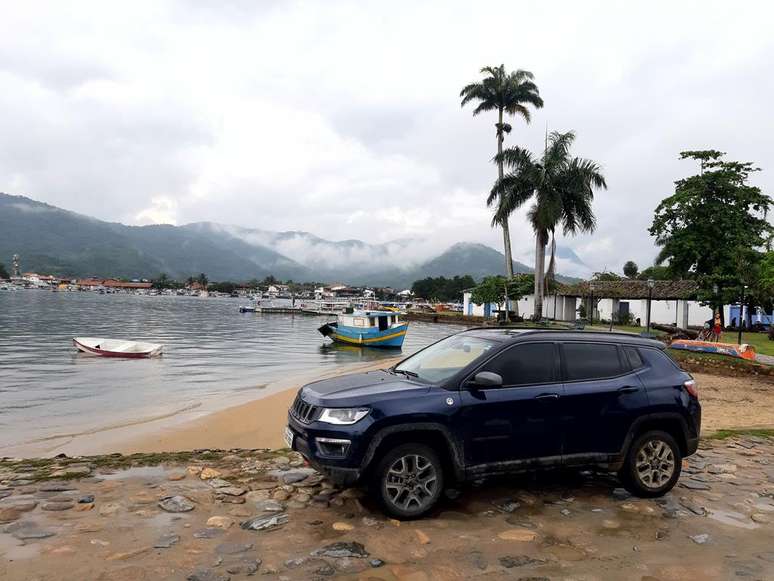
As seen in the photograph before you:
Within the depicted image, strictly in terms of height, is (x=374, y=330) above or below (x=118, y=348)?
above

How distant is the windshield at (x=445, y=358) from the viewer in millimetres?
5840

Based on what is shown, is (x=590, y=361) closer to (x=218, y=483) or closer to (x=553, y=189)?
(x=218, y=483)

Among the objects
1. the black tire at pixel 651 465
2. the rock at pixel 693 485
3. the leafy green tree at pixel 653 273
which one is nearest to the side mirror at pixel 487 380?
the black tire at pixel 651 465

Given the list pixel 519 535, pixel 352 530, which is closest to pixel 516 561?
pixel 519 535

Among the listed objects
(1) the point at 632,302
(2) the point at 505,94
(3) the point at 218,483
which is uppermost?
(2) the point at 505,94

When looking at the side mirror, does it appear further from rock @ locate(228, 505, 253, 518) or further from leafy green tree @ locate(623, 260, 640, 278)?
leafy green tree @ locate(623, 260, 640, 278)

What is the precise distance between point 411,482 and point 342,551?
0.99 meters

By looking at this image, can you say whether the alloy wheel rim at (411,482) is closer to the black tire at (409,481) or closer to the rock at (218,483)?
the black tire at (409,481)

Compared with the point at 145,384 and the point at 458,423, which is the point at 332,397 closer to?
the point at 458,423

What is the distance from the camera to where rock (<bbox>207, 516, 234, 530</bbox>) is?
5.03m

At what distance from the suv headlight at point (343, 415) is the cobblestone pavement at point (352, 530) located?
98 centimetres

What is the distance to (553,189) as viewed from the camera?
4053 centimetres

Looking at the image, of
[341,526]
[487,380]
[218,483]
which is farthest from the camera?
[218,483]

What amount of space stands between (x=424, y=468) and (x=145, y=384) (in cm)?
1813
